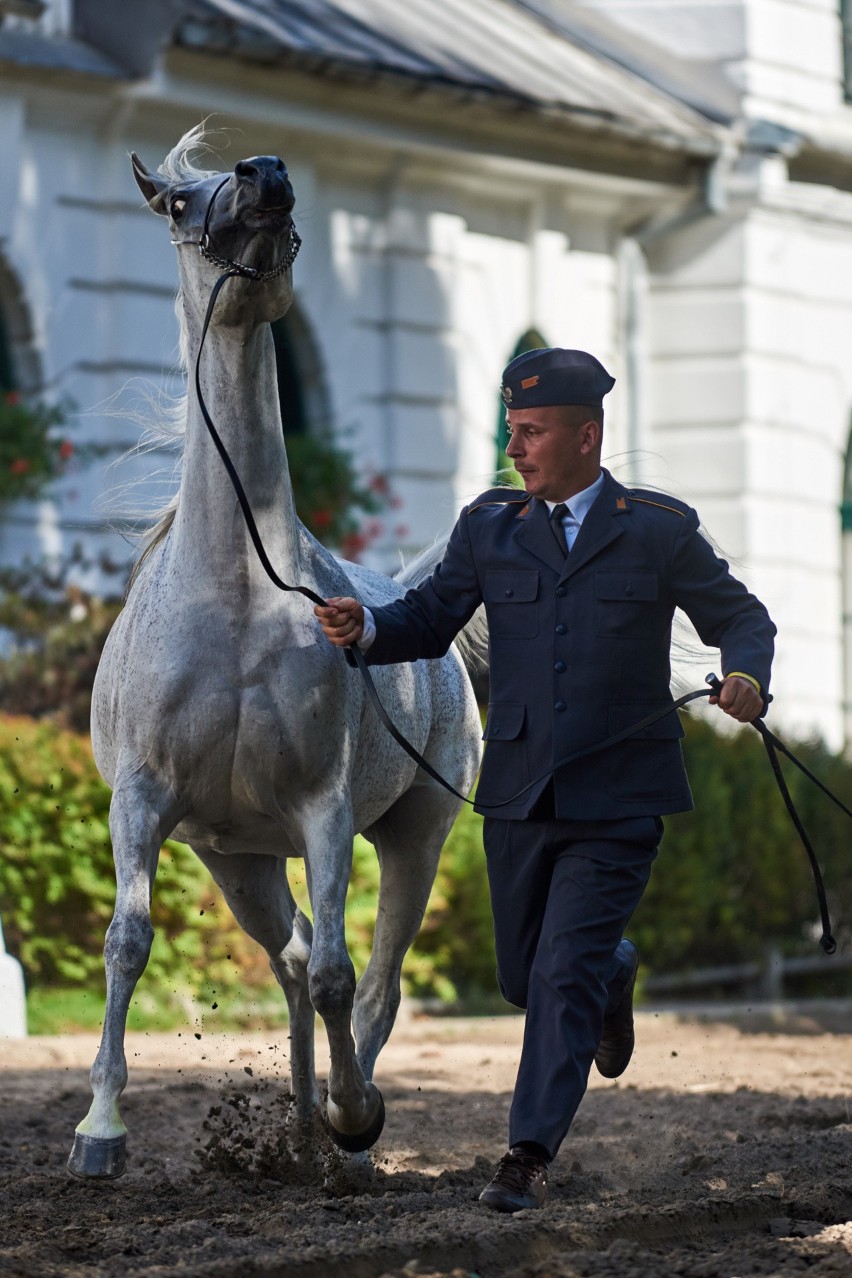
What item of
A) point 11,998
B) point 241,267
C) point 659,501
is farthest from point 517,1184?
point 11,998

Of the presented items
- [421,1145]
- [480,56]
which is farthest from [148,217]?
[421,1145]

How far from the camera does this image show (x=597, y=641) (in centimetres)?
495

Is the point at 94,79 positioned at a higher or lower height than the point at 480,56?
lower

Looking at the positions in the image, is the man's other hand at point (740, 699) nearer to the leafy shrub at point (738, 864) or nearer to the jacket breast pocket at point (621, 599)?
the jacket breast pocket at point (621, 599)

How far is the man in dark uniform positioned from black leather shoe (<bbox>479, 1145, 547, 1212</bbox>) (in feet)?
0.07

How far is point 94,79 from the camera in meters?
11.4

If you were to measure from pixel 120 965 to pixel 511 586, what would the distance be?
4.04ft

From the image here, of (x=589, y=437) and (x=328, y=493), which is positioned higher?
(x=328, y=493)

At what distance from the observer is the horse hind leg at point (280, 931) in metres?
5.74

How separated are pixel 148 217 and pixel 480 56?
2929 millimetres

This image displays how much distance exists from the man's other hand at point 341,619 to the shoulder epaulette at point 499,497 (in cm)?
47

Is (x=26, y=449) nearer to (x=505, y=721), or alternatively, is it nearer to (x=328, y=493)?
(x=328, y=493)

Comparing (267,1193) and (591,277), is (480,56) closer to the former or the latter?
(591,277)

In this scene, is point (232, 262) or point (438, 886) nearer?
point (232, 262)
